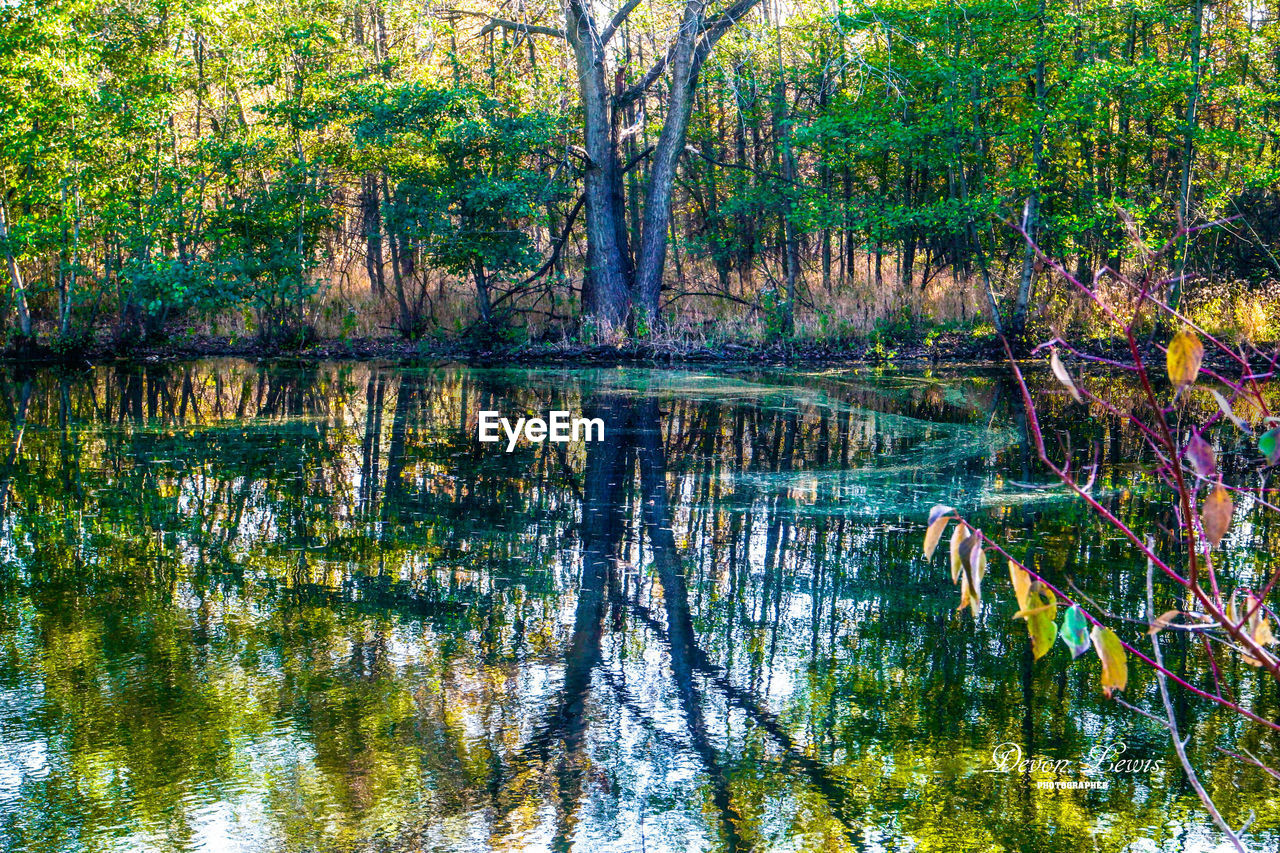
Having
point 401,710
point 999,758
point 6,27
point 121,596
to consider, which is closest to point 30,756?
point 401,710

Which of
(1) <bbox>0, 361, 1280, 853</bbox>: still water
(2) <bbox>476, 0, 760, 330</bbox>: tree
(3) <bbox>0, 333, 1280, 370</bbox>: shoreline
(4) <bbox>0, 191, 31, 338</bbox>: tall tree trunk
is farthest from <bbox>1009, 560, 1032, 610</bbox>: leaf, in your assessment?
(4) <bbox>0, 191, 31, 338</bbox>: tall tree trunk

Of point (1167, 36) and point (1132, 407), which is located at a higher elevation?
point (1167, 36)

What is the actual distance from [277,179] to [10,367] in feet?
17.3

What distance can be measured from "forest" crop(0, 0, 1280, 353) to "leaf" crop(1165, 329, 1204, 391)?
16497mm

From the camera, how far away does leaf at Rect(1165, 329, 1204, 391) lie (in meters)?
1.39

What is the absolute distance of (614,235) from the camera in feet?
66.6

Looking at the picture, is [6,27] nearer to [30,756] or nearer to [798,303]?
[798,303]

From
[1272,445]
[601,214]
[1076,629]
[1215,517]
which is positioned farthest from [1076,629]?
[601,214]

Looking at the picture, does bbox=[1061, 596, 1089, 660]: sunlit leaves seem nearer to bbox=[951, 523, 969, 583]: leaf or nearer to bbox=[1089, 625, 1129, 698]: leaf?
bbox=[1089, 625, 1129, 698]: leaf

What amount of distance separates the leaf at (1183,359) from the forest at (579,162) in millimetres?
16497

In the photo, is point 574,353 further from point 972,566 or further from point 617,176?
point 972,566

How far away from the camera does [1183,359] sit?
1413mm

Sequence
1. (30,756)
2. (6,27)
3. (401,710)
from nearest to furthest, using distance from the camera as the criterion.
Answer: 1. (30,756)
2. (401,710)
3. (6,27)

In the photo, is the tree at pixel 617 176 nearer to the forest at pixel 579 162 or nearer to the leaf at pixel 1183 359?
the forest at pixel 579 162
